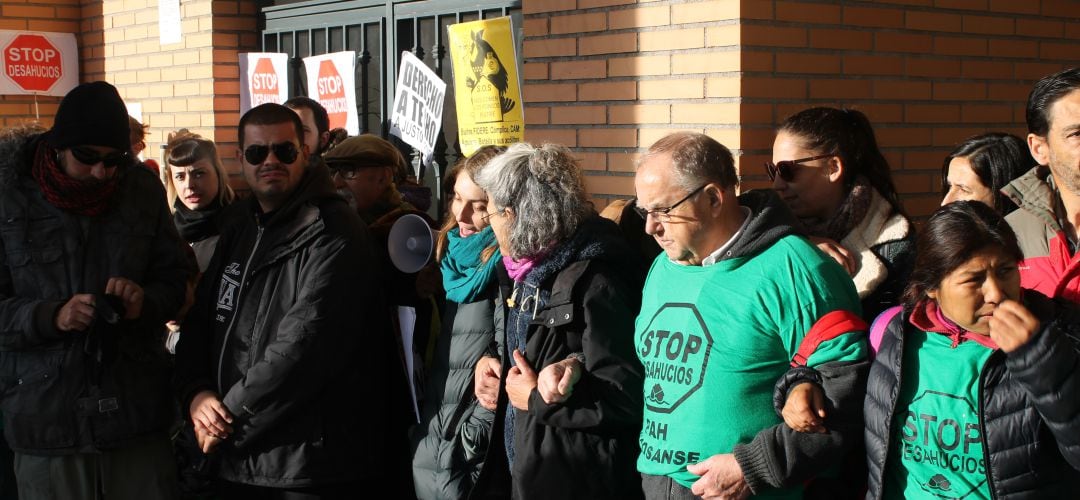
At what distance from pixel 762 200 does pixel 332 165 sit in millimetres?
2381

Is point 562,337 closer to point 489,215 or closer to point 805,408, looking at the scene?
point 489,215

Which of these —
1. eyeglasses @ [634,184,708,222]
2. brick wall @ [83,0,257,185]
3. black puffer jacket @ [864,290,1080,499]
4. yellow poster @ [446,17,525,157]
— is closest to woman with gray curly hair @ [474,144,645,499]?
eyeglasses @ [634,184,708,222]

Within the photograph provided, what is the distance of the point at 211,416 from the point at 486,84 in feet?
8.36

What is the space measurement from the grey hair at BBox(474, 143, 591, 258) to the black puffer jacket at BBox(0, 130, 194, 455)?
1.61 metres

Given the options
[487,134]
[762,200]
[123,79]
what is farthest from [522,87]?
[123,79]

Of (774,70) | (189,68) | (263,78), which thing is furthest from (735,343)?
(189,68)

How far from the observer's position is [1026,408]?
2.61 m

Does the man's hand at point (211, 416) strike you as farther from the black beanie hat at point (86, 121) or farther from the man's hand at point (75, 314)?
the black beanie hat at point (86, 121)

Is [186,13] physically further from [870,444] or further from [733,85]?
[870,444]

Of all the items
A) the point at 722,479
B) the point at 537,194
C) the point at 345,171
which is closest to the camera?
the point at 722,479

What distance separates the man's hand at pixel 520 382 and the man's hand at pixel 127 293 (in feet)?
5.21

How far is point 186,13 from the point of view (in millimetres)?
8062

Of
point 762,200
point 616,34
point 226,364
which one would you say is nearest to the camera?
point 762,200

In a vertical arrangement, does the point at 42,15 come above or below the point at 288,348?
above
